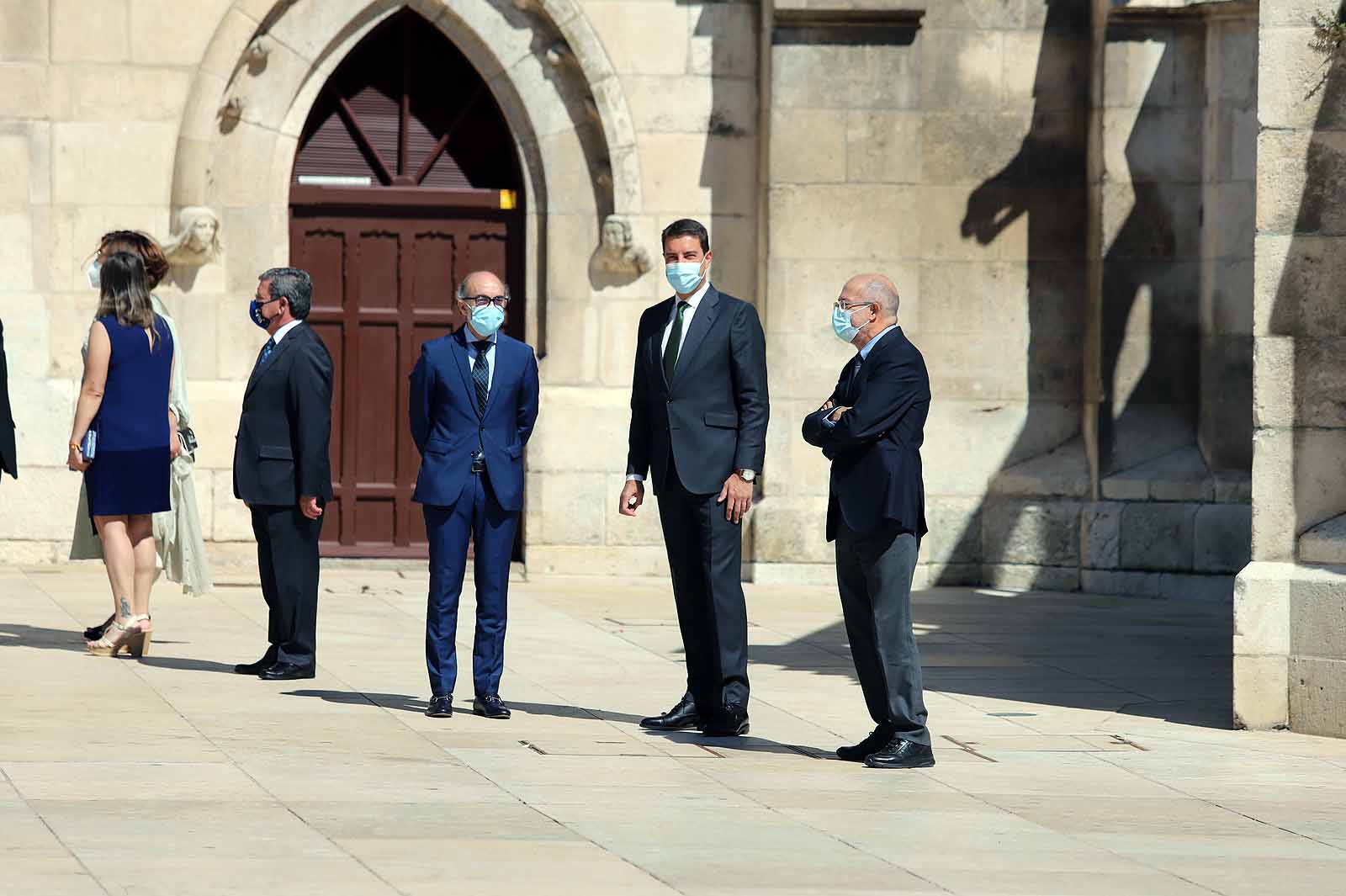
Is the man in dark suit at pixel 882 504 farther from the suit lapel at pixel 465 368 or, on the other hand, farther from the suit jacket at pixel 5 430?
the suit jacket at pixel 5 430

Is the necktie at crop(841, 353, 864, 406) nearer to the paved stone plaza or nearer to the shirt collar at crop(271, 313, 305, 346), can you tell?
the paved stone plaza

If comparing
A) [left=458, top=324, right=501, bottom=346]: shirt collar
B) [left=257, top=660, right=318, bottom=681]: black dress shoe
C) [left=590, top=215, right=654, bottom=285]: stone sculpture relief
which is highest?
[left=590, top=215, right=654, bottom=285]: stone sculpture relief

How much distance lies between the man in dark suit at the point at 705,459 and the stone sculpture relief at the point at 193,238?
237 inches

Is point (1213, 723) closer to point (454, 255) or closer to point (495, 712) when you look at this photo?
point (495, 712)

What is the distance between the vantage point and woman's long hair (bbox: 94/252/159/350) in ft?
33.7

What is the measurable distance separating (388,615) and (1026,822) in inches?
236

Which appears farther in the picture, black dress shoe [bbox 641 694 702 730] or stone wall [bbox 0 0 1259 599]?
stone wall [bbox 0 0 1259 599]

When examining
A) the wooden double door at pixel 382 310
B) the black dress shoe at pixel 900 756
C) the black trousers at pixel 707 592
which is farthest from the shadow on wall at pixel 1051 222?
the black dress shoe at pixel 900 756

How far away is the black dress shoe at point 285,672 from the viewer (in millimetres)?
9797

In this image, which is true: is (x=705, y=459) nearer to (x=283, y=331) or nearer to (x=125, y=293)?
(x=283, y=331)

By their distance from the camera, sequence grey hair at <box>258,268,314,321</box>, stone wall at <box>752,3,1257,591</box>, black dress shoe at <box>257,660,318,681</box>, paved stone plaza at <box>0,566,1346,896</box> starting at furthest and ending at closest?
stone wall at <box>752,3,1257,591</box> → grey hair at <box>258,268,314,321</box> → black dress shoe at <box>257,660,318,681</box> → paved stone plaza at <box>0,566,1346,896</box>

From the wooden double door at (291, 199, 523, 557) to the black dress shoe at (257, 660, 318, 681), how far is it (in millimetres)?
5137

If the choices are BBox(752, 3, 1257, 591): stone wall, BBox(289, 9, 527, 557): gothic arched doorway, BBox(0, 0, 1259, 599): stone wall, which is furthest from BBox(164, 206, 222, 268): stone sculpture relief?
BBox(752, 3, 1257, 591): stone wall

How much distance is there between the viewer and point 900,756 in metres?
8.03
